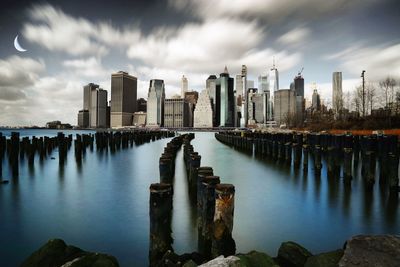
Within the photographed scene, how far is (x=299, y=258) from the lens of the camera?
14.5ft

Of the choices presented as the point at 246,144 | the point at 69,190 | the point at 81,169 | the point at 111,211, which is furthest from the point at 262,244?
the point at 246,144

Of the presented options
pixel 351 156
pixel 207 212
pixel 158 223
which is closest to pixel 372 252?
pixel 207 212

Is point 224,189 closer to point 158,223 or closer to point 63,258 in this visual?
point 158,223

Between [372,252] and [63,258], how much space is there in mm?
4775

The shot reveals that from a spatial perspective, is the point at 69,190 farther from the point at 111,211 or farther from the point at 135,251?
the point at 135,251

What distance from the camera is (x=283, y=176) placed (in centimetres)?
1603

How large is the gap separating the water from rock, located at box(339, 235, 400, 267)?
2657mm

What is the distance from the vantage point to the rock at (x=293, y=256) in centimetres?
439

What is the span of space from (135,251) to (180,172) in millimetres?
10732

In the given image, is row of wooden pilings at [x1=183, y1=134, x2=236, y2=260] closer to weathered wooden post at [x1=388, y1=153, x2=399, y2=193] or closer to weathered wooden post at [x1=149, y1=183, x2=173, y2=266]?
weathered wooden post at [x1=149, y1=183, x2=173, y2=266]

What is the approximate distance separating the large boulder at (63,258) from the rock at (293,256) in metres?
2.84

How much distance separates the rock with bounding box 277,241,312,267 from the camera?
4391 millimetres

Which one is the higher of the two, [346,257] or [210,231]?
[346,257]

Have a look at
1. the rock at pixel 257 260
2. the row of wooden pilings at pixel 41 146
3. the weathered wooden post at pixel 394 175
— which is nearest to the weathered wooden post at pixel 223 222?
the rock at pixel 257 260
